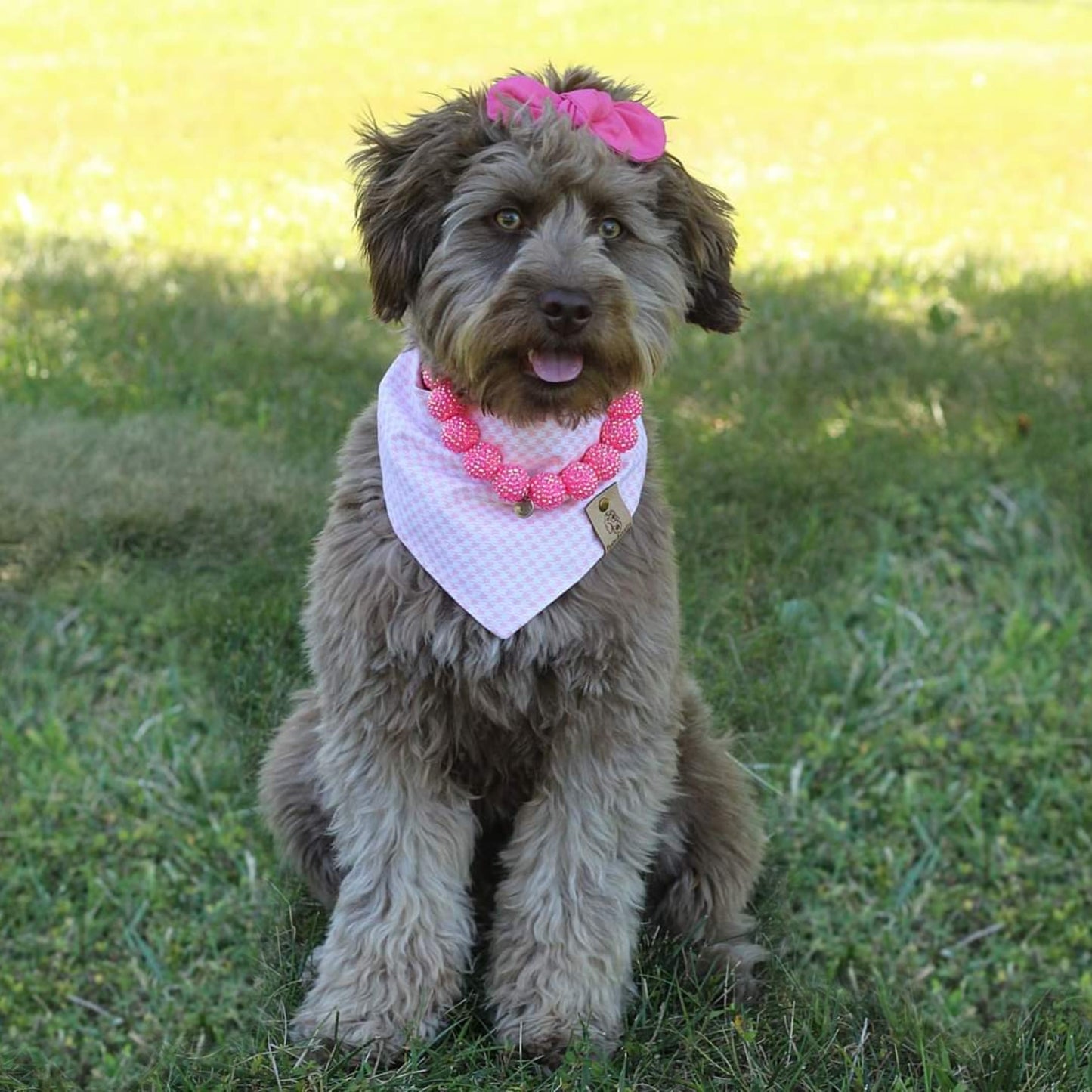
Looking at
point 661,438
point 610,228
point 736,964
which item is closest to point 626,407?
point 610,228

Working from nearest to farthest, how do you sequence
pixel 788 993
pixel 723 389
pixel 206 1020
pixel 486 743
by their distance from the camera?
pixel 486 743
pixel 788 993
pixel 206 1020
pixel 723 389

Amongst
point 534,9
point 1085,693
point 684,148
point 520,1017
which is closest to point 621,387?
point 520,1017

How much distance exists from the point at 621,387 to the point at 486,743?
847 mm

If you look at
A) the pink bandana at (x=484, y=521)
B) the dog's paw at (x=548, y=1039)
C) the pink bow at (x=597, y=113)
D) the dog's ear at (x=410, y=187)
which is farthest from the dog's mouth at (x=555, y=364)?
the dog's paw at (x=548, y=1039)

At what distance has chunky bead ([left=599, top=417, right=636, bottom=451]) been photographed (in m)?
3.21

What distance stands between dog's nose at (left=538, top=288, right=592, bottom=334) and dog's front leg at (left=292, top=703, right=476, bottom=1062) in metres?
1.02

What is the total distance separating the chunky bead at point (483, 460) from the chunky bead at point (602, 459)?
0.63 ft

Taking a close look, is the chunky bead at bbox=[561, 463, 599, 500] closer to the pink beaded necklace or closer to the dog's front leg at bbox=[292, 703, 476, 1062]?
the pink beaded necklace

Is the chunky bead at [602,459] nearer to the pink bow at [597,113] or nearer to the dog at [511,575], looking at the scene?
the dog at [511,575]

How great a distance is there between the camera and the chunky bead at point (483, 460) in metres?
3.15

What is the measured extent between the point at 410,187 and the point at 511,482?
0.65m

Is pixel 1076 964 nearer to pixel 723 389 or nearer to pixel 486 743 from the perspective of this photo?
pixel 486 743

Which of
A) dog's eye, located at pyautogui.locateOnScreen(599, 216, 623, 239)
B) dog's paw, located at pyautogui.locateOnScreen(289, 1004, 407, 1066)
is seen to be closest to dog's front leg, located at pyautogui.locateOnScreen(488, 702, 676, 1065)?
dog's paw, located at pyautogui.locateOnScreen(289, 1004, 407, 1066)

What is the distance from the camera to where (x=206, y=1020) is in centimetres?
396
